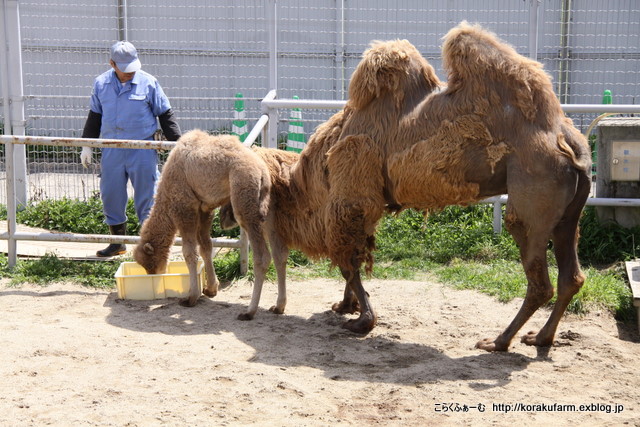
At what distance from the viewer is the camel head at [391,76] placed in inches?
221

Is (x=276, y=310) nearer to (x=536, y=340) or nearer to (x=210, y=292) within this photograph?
(x=210, y=292)

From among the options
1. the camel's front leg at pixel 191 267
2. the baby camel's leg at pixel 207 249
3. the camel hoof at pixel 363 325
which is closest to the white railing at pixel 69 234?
the baby camel's leg at pixel 207 249

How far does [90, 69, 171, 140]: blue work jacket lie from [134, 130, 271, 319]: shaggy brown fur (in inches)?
55.7

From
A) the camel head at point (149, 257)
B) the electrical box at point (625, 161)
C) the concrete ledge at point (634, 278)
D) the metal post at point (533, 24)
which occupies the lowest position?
the concrete ledge at point (634, 278)

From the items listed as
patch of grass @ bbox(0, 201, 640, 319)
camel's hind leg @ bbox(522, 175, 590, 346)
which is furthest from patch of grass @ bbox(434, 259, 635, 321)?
camel's hind leg @ bbox(522, 175, 590, 346)

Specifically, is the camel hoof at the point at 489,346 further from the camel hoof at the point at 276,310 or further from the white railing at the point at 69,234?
the white railing at the point at 69,234

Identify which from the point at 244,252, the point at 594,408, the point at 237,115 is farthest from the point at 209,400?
the point at 237,115

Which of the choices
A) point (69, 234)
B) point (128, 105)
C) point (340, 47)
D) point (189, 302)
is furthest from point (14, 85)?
point (340, 47)

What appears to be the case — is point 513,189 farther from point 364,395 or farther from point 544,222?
point 364,395

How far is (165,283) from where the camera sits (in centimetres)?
679

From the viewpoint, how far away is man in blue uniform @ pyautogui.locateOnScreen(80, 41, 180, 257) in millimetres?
7707

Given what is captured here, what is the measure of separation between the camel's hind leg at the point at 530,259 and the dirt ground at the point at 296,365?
0.18 m

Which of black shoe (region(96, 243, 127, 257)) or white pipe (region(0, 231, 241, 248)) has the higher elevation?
white pipe (region(0, 231, 241, 248))

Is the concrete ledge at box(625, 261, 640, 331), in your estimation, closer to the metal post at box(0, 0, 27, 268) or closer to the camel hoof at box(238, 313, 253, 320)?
the camel hoof at box(238, 313, 253, 320)
